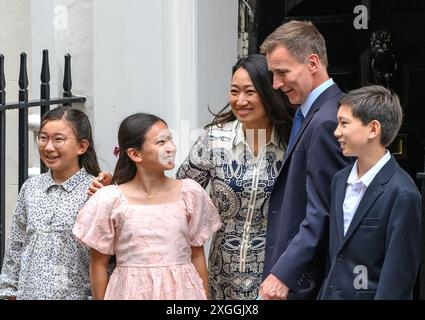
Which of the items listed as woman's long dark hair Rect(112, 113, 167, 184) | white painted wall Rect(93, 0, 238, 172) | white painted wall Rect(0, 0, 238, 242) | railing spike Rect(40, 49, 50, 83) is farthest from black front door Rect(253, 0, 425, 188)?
woman's long dark hair Rect(112, 113, 167, 184)

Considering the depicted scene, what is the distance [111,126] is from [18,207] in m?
1.23

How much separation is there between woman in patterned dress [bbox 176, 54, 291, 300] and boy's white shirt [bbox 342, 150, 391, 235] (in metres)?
0.69

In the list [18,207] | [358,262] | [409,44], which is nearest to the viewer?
[358,262]

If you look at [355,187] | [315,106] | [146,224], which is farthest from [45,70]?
[355,187]

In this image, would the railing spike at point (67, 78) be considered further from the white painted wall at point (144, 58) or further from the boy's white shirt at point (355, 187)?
the boy's white shirt at point (355, 187)

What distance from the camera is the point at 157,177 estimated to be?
5.93 m

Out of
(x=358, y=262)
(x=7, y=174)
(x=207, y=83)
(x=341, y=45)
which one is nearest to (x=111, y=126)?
(x=207, y=83)

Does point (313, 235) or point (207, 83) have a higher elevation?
point (207, 83)

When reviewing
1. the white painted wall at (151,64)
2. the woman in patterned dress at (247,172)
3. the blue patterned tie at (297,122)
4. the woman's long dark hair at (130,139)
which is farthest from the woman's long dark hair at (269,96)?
the white painted wall at (151,64)

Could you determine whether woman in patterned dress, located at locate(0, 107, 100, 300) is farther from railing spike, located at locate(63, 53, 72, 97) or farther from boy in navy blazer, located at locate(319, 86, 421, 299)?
boy in navy blazer, located at locate(319, 86, 421, 299)

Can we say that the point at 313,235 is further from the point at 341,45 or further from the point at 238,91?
the point at 341,45

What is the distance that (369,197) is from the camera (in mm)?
5164

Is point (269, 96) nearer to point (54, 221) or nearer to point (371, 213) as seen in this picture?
point (371, 213)
